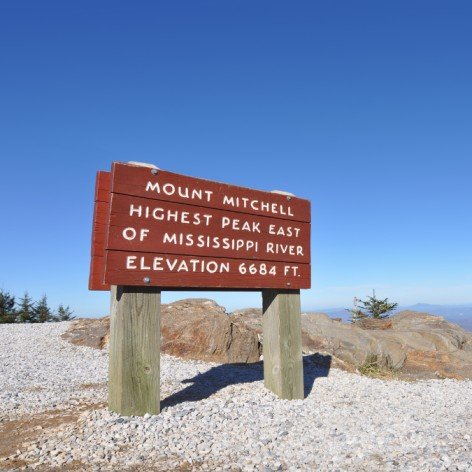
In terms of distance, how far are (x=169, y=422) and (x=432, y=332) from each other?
1278cm

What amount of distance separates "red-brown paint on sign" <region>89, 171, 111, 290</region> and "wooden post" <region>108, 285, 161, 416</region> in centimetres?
35

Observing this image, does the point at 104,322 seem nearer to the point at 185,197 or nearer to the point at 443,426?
the point at 185,197

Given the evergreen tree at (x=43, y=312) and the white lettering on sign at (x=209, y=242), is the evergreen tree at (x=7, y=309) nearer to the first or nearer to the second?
→ the evergreen tree at (x=43, y=312)

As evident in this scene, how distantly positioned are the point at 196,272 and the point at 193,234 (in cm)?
66

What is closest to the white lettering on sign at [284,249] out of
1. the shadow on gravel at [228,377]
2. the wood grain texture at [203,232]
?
the wood grain texture at [203,232]

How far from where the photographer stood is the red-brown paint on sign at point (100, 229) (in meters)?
6.16

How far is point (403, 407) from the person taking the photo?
295 inches

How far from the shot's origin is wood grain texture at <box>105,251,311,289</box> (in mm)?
6078

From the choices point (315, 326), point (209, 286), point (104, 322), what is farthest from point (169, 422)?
point (104, 322)

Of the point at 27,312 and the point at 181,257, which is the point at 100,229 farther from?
the point at 27,312

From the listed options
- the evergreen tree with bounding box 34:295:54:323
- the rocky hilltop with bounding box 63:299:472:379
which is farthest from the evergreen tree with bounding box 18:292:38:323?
the rocky hilltop with bounding box 63:299:472:379

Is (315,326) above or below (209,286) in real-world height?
below

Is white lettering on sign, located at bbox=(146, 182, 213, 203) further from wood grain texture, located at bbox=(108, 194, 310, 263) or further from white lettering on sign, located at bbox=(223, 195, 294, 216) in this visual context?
white lettering on sign, located at bbox=(223, 195, 294, 216)

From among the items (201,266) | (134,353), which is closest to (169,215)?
(201,266)
